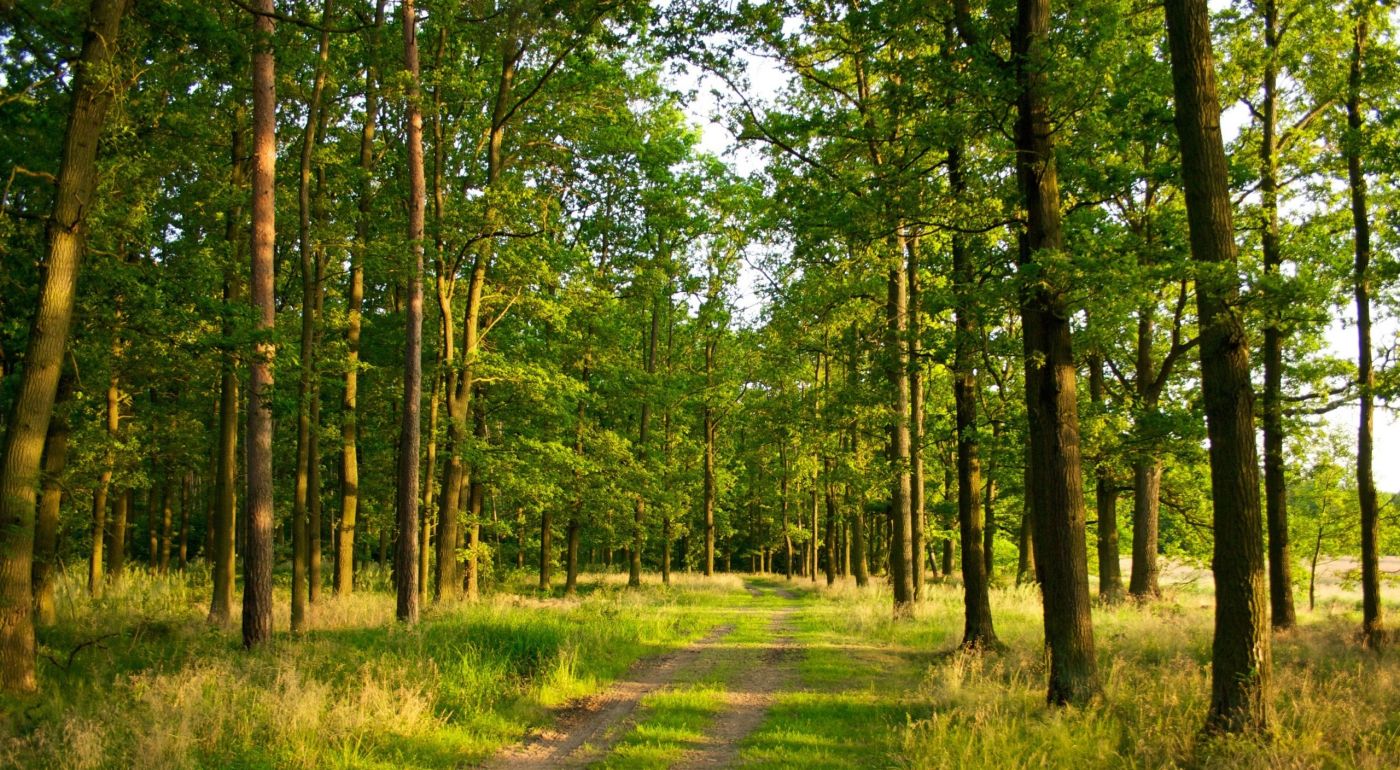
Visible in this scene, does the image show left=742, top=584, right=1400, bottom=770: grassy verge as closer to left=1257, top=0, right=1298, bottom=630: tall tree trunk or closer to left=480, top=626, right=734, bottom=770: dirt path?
left=1257, top=0, right=1298, bottom=630: tall tree trunk

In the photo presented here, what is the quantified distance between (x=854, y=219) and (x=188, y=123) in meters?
10.7

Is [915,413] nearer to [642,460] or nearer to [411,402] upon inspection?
[411,402]

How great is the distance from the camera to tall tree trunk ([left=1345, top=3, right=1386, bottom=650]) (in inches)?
510

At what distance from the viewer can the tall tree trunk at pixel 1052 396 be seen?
8297mm

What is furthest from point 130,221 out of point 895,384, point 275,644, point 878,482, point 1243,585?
point 878,482

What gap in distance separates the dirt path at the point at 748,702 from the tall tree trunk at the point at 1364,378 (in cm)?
947

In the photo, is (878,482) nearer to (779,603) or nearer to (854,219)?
(779,603)

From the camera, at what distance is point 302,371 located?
12297 millimetres

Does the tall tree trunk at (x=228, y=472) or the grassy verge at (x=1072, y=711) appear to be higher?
the tall tree trunk at (x=228, y=472)

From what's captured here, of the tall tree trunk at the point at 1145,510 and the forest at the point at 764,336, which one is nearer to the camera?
the forest at the point at 764,336

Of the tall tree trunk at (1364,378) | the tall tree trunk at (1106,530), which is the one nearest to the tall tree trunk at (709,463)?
the tall tree trunk at (1106,530)

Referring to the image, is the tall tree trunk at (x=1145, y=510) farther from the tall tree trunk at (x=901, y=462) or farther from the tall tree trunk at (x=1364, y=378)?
the tall tree trunk at (x=901, y=462)

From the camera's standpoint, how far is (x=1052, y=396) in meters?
8.62

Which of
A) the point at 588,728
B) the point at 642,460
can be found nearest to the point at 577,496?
the point at 642,460
